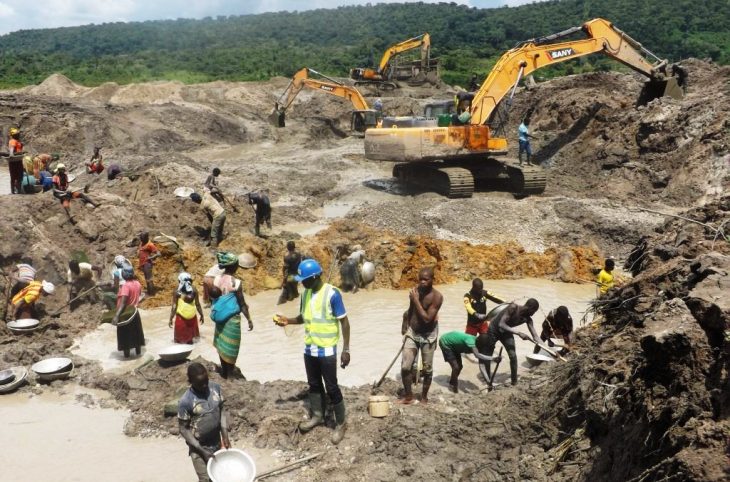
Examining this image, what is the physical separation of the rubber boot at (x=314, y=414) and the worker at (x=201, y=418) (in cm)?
132

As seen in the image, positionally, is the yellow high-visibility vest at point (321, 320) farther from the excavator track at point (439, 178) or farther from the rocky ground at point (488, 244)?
the excavator track at point (439, 178)

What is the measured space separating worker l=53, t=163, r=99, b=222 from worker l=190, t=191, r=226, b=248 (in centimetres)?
205

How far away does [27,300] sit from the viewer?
865cm

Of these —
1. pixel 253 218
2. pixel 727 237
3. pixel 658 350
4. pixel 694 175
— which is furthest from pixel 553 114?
pixel 658 350

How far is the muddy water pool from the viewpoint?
801 cm

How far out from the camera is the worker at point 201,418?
457cm

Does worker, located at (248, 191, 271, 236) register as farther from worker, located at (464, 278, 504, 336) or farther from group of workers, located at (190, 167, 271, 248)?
worker, located at (464, 278, 504, 336)

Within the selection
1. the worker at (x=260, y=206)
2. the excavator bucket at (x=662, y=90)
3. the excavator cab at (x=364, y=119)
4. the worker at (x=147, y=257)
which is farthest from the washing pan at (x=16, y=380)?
the excavator bucket at (x=662, y=90)

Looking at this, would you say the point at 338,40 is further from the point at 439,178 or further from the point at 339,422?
the point at 339,422

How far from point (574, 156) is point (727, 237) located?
12.5 m

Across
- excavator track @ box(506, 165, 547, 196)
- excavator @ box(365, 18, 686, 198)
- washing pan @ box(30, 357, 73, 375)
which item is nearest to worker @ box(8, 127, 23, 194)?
washing pan @ box(30, 357, 73, 375)

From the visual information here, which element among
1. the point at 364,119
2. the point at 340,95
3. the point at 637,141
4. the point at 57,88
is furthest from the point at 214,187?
the point at 57,88

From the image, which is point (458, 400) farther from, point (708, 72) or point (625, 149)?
point (708, 72)

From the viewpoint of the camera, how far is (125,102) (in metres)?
31.6
